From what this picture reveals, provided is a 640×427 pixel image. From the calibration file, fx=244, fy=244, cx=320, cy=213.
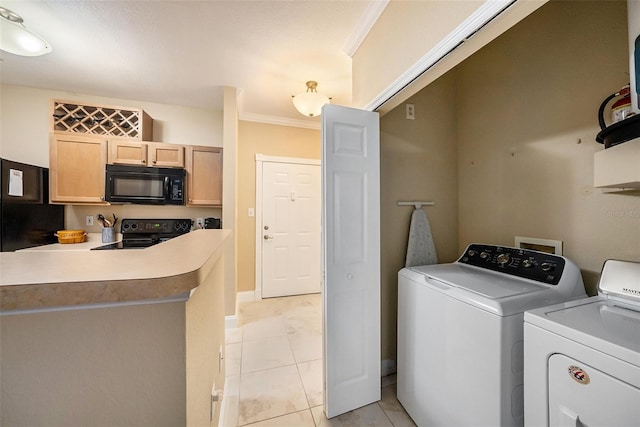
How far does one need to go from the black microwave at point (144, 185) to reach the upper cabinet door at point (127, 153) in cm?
10

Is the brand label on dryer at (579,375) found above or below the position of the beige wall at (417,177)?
below

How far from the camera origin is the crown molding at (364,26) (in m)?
1.53

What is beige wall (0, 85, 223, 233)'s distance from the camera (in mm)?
2691

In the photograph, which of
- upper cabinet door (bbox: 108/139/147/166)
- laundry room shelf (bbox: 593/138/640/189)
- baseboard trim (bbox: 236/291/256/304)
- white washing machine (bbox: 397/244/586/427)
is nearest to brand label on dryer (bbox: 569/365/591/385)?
white washing machine (bbox: 397/244/586/427)

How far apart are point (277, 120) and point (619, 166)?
10.9ft

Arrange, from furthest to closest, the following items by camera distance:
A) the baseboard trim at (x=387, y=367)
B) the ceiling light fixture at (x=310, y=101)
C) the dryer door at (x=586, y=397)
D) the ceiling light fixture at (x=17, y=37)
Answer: the ceiling light fixture at (x=310, y=101)
the baseboard trim at (x=387, y=367)
the ceiling light fixture at (x=17, y=37)
the dryer door at (x=586, y=397)

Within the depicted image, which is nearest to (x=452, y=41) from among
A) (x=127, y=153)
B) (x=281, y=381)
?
(x=281, y=381)

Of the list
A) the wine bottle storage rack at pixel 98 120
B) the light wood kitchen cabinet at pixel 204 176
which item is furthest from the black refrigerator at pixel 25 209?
the light wood kitchen cabinet at pixel 204 176

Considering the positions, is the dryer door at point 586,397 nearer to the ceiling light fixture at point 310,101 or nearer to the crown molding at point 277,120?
the ceiling light fixture at point 310,101

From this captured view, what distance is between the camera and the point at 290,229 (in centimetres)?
364

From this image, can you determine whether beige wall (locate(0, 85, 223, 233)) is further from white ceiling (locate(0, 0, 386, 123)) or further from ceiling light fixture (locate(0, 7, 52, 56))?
ceiling light fixture (locate(0, 7, 52, 56))

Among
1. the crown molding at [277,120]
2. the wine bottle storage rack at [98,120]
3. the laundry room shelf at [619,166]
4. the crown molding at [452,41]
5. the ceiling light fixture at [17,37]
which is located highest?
the crown molding at [277,120]

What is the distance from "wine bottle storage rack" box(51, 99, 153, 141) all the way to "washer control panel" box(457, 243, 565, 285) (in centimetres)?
357

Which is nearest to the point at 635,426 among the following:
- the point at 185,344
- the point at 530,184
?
the point at 185,344
